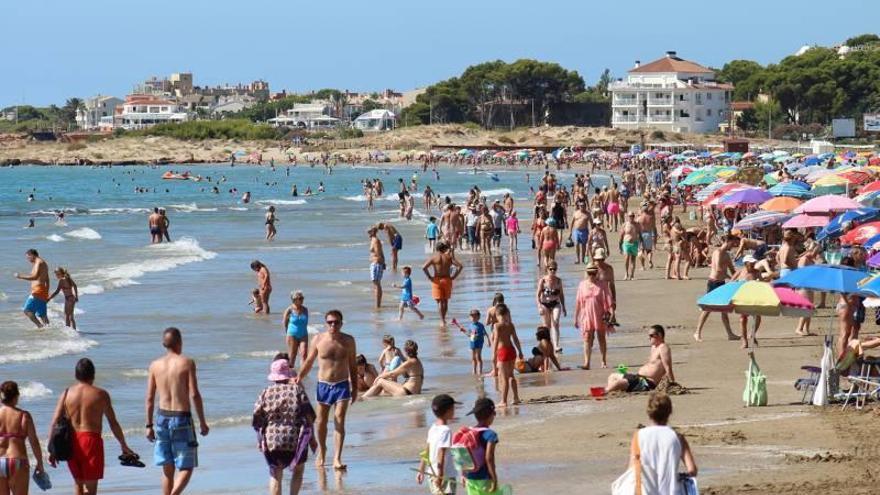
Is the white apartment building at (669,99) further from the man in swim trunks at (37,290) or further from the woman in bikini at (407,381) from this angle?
the woman in bikini at (407,381)

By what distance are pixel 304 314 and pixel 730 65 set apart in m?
152

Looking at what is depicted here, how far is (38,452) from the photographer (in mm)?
9328

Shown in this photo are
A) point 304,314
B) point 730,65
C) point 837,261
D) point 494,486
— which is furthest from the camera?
point 730,65

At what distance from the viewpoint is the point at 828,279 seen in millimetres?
13320

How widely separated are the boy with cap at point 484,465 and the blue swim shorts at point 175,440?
91.6 inches

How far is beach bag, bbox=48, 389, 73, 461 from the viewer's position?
9352mm

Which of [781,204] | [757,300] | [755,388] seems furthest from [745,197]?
[755,388]

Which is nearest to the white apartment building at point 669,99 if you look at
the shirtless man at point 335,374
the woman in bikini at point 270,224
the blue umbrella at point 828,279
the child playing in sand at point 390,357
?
the woman in bikini at point 270,224

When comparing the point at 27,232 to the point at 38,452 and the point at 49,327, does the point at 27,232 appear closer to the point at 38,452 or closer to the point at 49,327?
the point at 49,327

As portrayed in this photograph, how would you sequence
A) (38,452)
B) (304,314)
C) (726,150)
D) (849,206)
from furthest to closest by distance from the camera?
(726,150) → (849,206) → (304,314) → (38,452)

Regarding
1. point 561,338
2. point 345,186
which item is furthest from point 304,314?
point 345,186

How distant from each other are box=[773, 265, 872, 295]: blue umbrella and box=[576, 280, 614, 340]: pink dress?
9.05 feet

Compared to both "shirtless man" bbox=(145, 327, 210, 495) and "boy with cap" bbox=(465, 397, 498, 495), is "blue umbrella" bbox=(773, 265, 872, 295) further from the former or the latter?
"shirtless man" bbox=(145, 327, 210, 495)

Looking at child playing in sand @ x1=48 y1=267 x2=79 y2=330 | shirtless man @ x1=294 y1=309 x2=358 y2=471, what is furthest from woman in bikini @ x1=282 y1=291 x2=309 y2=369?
child playing in sand @ x1=48 y1=267 x2=79 y2=330
